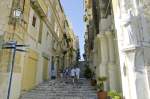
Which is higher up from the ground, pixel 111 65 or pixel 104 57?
pixel 104 57


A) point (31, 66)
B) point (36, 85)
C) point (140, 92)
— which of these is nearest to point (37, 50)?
point (31, 66)

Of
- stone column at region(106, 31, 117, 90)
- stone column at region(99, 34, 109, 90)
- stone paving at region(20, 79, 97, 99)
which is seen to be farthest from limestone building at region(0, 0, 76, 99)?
stone column at region(106, 31, 117, 90)

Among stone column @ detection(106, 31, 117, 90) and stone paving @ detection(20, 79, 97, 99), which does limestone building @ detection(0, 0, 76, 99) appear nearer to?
stone paving @ detection(20, 79, 97, 99)

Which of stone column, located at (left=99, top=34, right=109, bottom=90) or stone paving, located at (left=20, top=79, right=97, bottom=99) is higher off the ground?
stone column, located at (left=99, top=34, right=109, bottom=90)

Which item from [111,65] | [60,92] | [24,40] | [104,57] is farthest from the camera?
[60,92]

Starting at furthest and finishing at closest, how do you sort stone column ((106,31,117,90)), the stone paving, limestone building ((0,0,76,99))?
the stone paving
stone column ((106,31,117,90))
limestone building ((0,0,76,99))

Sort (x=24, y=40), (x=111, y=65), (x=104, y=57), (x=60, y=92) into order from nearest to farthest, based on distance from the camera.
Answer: (x=111, y=65) → (x=104, y=57) → (x=24, y=40) → (x=60, y=92)

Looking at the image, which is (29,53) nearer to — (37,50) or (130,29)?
(37,50)

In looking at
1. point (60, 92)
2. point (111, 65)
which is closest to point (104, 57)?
point (111, 65)

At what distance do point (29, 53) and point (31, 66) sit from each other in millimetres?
1153

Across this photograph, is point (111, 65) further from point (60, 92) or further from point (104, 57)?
point (60, 92)

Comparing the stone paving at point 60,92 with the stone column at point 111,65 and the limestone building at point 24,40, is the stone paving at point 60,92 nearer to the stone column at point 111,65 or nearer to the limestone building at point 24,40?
the limestone building at point 24,40

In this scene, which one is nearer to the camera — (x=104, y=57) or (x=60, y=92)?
(x=104, y=57)

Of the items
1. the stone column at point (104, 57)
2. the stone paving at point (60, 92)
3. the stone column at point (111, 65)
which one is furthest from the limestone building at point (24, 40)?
the stone column at point (111, 65)
